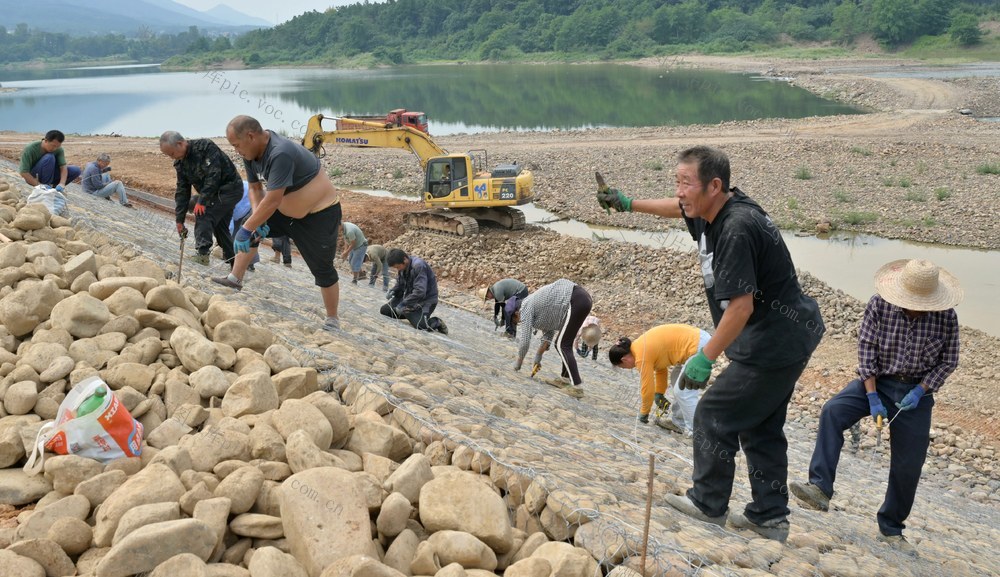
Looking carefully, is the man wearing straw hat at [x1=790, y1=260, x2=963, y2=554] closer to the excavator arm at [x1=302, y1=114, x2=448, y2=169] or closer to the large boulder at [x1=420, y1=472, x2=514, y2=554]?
the large boulder at [x1=420, y1=472, x2=514, y2=554]

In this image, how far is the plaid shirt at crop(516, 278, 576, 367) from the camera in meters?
6.48

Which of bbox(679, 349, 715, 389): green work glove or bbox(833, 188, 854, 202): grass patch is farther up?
bbox(679, 349, 715, 389): green work glove

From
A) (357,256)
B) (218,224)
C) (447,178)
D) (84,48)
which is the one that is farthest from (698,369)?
(84,48)

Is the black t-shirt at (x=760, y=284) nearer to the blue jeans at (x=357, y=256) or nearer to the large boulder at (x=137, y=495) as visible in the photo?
the large boulder at (x=137, y=495)

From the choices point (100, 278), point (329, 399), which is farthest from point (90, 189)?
point (329, 399)

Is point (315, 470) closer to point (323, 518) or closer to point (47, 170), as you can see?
point (323, 518)

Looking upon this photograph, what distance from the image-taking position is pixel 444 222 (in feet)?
55.1

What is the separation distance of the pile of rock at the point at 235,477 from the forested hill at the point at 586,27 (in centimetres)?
7114

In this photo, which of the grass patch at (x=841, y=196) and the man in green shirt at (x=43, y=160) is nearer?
the man in green shirt at (x=43, y=160)

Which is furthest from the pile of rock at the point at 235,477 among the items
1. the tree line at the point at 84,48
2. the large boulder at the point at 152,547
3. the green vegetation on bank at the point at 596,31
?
the tree line at the point at 84,48

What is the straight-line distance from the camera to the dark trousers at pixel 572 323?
648 centimetres

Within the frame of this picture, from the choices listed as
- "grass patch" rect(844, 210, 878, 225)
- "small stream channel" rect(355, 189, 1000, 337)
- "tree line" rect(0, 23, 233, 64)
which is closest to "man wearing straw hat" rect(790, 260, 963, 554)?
"small stream channel" rect(355, 189, 1000, 337)

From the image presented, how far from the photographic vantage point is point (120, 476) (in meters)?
3.01

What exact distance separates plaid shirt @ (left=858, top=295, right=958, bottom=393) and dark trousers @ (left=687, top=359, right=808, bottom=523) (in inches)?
39.8
